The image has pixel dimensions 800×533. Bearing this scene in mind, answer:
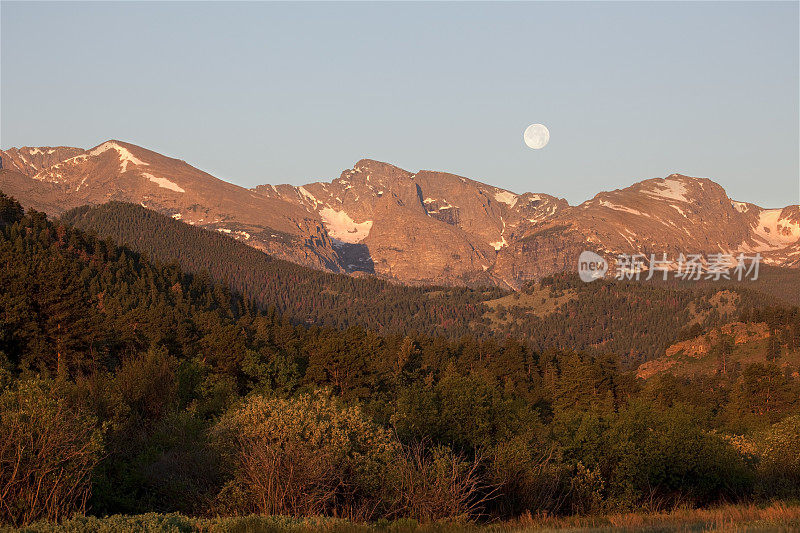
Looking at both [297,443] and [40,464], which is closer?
[40,464]

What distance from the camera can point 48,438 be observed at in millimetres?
34719

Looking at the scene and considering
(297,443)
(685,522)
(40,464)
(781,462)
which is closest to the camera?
(685,522)

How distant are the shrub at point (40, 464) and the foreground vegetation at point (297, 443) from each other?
0.37ft

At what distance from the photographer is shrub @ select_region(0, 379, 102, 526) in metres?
33.3

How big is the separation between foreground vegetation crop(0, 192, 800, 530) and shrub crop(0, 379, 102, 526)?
11 centimetres

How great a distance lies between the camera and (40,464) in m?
34.5

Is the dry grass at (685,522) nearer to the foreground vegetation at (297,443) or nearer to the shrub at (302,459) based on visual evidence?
the foreground vegetation at (297,443)

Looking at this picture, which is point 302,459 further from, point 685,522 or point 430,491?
point 685,522

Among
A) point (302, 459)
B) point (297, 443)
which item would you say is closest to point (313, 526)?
point (302, 459)

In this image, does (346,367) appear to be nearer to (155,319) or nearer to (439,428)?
(155,319)

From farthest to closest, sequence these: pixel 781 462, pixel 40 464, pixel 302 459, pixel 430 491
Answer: pixel 781 462, pixel 302 459, pixel 430 491, pixel 40 464

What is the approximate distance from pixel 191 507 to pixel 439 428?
22.6m

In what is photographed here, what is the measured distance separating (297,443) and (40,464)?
13424 millimetres

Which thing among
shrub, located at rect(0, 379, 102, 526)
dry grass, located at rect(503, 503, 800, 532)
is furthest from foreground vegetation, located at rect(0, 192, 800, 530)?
dry grass, located at rect(503, 503, 800, 532)
